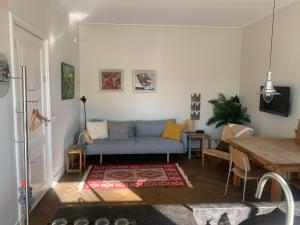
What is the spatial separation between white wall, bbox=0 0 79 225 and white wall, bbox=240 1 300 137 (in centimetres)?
354

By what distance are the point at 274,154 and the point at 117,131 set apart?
Answer: 3100mm

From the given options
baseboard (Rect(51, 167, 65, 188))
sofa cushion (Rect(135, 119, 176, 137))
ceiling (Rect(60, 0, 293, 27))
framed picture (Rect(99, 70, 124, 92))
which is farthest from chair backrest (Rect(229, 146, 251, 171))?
framed picture (Rect(99, 70, 124, 92))

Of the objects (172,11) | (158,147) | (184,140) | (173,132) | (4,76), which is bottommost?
(158,147)

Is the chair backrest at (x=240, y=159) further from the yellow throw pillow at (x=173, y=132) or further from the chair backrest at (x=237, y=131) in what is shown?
the yellow throw pillow at (x=173, y=132)

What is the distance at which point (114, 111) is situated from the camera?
559 centimetres

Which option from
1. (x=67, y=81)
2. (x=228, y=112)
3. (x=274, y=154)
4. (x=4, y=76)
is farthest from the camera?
(x=228, y=112)

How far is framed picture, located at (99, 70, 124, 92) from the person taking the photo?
5.49m

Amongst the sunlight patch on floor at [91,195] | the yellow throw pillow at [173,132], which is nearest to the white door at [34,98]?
the sunlight patch on floor at [91,195]

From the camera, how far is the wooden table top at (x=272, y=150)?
2515 millimetres

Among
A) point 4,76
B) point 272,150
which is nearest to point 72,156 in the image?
point 4,76

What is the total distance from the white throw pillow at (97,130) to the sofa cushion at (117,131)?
110 millimetres

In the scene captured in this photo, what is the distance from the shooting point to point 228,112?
5340 mm

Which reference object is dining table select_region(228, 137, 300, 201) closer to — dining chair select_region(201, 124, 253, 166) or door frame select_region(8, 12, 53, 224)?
dining chair select_region(201, 124, 253, 166)

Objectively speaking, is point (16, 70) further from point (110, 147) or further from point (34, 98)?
point (110, 147)
